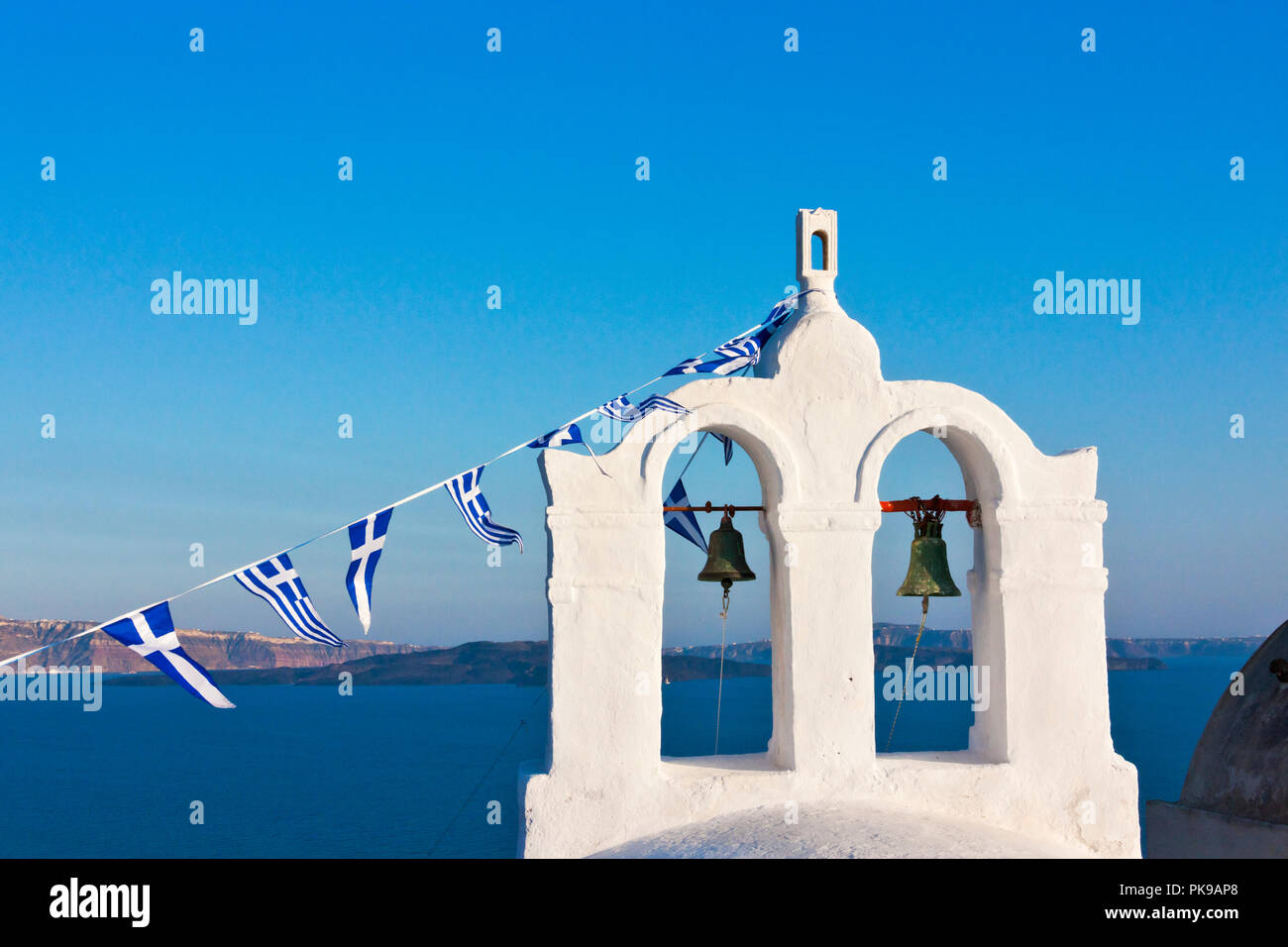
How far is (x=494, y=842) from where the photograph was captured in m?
54.1

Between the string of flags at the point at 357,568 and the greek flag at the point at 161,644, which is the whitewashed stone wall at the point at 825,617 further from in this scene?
the greek flag at the point at 161,644

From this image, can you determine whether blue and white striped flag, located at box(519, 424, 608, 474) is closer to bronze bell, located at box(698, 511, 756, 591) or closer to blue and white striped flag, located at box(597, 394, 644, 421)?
blue and white striped flag, located at box(597, 394, 644, 421)

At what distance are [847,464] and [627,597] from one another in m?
1.75

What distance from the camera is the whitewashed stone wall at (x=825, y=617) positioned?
736 centimetres

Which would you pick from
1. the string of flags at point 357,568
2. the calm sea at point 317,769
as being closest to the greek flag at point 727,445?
the string of flags at point 357,568

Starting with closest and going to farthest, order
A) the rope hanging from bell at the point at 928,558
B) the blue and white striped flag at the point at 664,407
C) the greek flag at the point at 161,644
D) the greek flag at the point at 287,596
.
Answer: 1. the greek flag at the point at 161,644
2. the greek flag at the point at 287,596
3. the blue and white striped flag at the point at 664,407
4. the rope hanging from bell at the point at 928,558

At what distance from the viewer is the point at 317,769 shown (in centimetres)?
8006

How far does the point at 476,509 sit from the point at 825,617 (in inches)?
96.6

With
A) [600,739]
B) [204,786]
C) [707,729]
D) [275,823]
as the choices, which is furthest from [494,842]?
[600,739]

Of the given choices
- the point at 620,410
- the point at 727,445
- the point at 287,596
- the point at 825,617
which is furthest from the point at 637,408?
the point at 287,596

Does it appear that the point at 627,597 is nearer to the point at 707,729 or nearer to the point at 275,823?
the point at 275,823

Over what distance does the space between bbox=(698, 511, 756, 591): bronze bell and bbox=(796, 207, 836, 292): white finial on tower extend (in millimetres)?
1824

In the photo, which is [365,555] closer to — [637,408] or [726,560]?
[637,408]

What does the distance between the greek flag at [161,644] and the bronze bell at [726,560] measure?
3.59 metres
